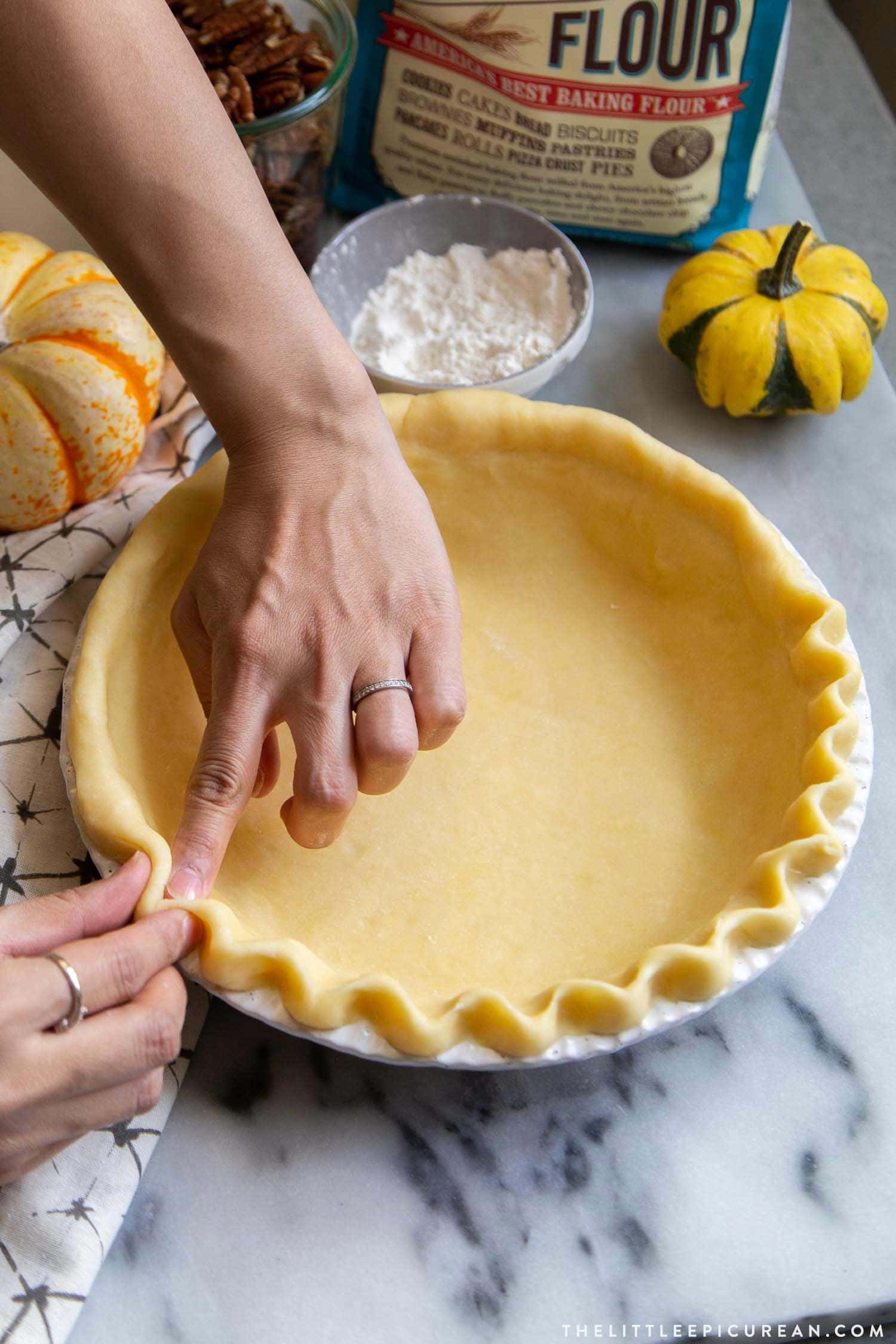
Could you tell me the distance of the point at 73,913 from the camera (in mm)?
876

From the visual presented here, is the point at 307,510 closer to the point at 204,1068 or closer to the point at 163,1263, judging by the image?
the point at 204,1068

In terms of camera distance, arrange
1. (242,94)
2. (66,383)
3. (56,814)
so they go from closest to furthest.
→ 1. (56,814)
2. (66,383)
3. (242,94)

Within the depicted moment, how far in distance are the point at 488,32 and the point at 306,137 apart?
12.1 inches

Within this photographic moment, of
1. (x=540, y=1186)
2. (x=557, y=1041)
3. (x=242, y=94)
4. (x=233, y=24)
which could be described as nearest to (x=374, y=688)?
(x=557, y=1041)

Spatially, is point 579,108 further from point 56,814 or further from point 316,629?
point 56,814

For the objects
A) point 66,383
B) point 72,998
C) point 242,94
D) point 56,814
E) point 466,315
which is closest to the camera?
point 72,998

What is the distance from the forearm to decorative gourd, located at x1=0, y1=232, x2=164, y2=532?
8.4 inches

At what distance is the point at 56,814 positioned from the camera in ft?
3.65

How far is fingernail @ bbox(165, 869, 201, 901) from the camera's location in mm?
918

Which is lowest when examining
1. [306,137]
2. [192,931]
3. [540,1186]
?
[540,1186]

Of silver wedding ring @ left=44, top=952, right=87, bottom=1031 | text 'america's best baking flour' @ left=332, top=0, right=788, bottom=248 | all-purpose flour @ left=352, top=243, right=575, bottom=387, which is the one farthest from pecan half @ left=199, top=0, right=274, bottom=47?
silver wedding ring @ left=44, top=952, right=87, bottom=1031

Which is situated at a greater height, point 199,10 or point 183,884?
point 199,10

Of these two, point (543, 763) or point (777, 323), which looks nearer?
point (543, 763)

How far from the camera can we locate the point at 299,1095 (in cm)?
99
